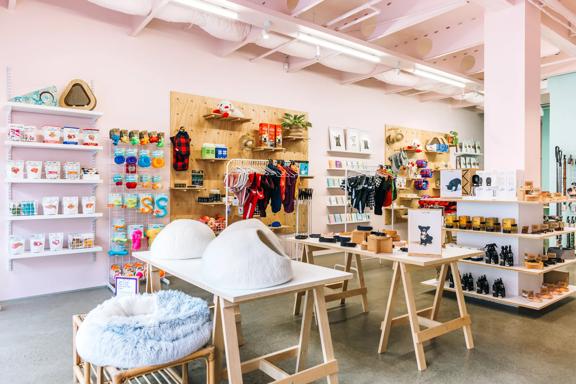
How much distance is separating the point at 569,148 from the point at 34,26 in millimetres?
9154

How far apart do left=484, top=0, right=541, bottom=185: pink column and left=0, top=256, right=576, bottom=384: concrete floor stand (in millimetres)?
1760

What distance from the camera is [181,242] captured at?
2.90 meters

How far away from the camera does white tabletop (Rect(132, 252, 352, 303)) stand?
6.79 ft

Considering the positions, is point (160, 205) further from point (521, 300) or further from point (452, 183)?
point (521, 300)

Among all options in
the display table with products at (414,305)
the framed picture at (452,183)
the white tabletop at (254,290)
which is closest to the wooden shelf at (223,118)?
the framed picture at (452,183)

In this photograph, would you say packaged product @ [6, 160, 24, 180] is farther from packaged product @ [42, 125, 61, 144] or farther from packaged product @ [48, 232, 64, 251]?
packaged product @ [48, 232, 64, 251]

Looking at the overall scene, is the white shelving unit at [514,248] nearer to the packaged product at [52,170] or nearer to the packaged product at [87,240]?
the packaged product at [87,240]

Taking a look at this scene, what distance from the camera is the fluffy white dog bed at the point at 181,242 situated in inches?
114

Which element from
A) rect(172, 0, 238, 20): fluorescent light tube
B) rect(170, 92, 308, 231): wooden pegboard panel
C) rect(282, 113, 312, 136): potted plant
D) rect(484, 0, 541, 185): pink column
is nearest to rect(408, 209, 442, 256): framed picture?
rect(484, 0, 541, 185): pink column

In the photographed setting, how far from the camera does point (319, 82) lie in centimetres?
754

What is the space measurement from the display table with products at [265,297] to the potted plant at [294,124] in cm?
431

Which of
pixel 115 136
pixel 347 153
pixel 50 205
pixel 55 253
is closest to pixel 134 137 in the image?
pixel 115 136

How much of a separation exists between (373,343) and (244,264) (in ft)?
5.99

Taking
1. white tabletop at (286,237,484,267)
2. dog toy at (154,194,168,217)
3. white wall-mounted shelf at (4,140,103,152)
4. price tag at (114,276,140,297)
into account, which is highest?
white wall-mounted shelf at (4,140,103,152)
